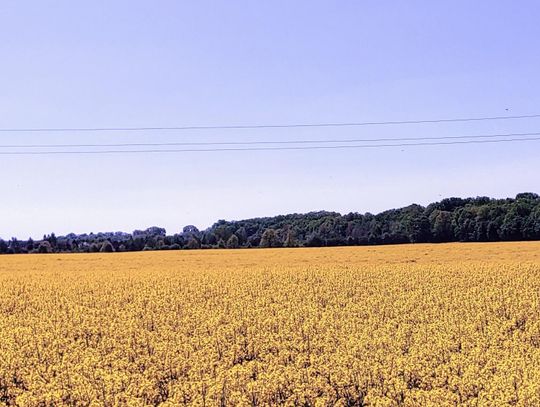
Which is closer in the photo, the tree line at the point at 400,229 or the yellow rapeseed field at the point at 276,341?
the yellow rapeseed field at the point at 276,341

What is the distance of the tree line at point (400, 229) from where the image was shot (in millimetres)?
55625

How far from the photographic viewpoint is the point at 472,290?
62.5 feet

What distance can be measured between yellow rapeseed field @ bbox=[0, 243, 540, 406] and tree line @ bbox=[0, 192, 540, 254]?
3376 centimetres

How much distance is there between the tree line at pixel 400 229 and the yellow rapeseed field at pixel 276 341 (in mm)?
33760

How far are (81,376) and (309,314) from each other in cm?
681

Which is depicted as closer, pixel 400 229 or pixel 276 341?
pixel 276 341

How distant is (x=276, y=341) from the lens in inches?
492

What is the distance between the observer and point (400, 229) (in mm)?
63406

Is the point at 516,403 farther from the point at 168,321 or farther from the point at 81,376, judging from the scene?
the point at 168,321

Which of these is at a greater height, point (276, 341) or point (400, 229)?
point (400, 229)

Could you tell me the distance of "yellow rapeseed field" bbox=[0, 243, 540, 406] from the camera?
9.01 meters

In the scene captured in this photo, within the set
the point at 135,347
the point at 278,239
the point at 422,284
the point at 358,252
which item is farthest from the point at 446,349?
the point at 278,239

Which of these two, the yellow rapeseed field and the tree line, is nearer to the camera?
the yellow rapeseed field

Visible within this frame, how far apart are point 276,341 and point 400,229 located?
173ft
